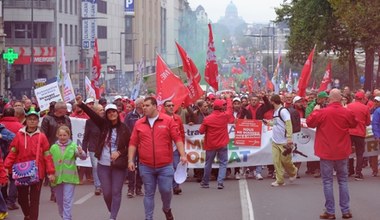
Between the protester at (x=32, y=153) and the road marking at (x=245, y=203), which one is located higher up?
the protester at (x=32, y=153)

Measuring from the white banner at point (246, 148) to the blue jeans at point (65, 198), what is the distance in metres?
7.61

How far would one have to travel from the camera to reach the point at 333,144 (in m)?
13.4

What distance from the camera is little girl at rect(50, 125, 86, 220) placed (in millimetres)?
12719

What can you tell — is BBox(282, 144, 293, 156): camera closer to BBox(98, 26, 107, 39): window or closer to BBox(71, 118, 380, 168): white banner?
BBox(71, 118, 380, 168): white banner

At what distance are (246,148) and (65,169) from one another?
27.9 feet

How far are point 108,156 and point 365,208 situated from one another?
13.5 feet

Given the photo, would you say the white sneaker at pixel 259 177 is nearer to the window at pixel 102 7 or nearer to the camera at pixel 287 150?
the camera at pixel 287 150

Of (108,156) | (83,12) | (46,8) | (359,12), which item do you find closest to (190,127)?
(108,156)

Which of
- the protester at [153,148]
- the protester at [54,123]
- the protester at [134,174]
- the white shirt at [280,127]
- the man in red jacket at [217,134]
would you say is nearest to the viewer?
the protester at [153,148]

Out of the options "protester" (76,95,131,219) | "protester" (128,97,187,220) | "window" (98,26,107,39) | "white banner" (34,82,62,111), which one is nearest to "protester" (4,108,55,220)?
"protester" (76,95,131,219)

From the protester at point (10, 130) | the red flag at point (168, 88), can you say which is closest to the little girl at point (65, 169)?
the protester at point (10, 130)

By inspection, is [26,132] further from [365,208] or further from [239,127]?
[239,127]

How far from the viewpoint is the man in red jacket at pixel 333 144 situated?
13.4 meters

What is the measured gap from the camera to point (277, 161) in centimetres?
1778
